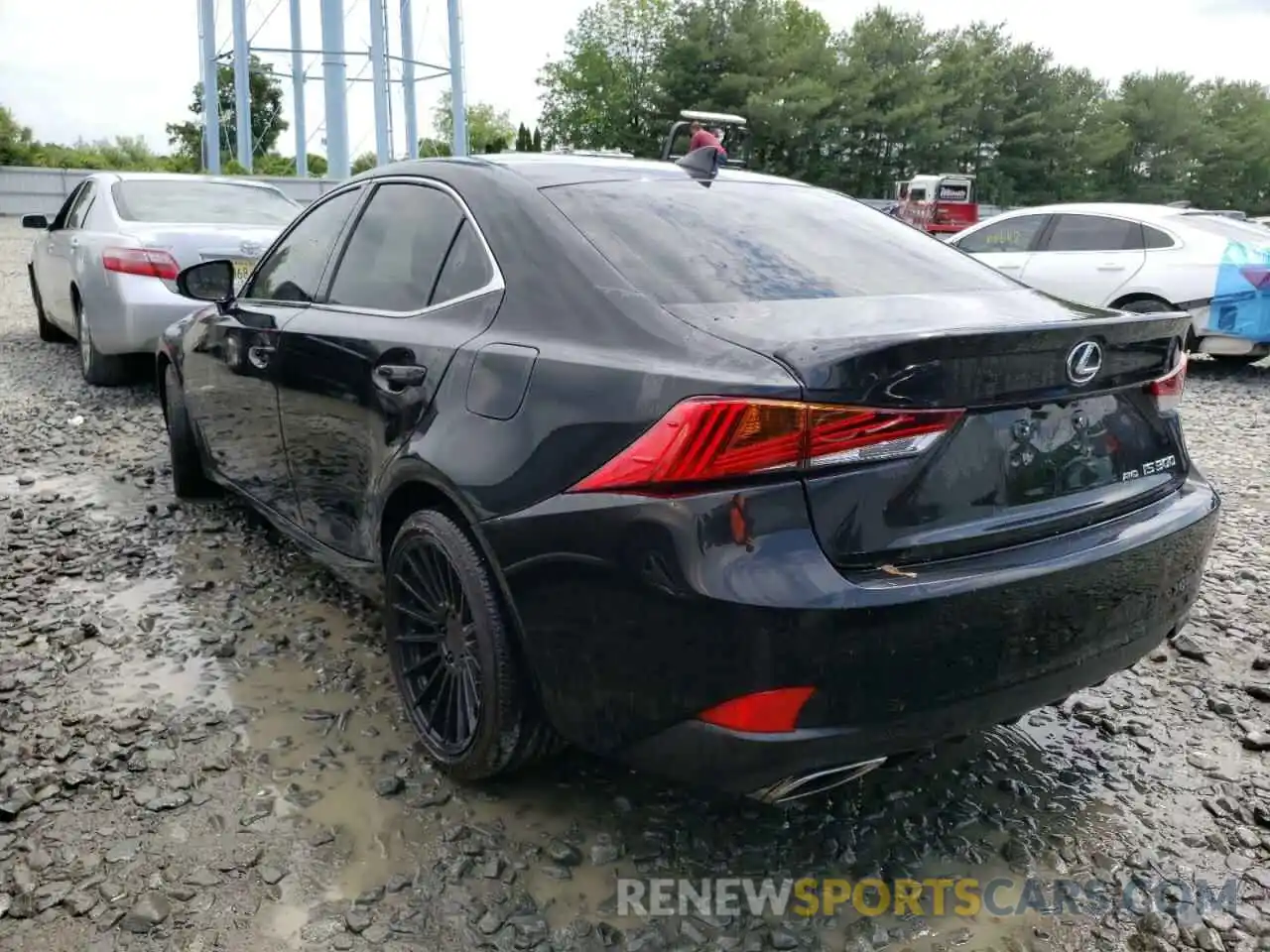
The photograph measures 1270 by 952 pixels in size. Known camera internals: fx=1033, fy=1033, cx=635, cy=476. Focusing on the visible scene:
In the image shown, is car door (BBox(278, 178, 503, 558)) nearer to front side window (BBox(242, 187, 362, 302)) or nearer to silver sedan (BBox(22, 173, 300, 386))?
front side window (BBox(242, 187, 362, 302))

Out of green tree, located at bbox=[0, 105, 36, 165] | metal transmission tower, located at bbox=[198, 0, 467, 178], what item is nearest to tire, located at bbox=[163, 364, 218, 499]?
metal transmission tower, located at bbox=[198, 0, 467, 178]

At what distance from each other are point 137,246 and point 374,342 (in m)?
4.54

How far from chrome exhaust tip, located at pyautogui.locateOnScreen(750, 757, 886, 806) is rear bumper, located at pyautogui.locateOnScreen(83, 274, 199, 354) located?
18.5 ft

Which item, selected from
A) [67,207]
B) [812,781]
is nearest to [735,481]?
[812,781]

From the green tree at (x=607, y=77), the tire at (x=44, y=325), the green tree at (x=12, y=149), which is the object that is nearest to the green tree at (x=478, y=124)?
the green tree at (x=607, y=77)

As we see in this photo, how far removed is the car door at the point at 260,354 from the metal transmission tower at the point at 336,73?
837 inches

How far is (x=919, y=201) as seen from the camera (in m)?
31.3

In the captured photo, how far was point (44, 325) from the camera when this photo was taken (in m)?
9.41

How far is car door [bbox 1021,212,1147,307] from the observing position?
8617mm

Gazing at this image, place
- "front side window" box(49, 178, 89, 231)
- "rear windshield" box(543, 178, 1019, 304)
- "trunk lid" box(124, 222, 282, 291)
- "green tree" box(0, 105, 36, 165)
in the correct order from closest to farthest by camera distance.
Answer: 1. "rear windshield" box(543, 178, 1019, 304)
2. "trunk lid" box(124, 222, 282, 291)
3. "front side window" box(49, 178, 89, 231)
4. "green tree" box(0, 105, 36, 165)

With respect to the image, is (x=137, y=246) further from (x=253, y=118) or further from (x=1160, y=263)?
(x=253, y=118)

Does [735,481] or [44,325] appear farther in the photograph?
[44,325]

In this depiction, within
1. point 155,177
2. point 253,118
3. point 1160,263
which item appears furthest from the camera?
point 253,118

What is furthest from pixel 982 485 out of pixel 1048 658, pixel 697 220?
pixel 697 220
